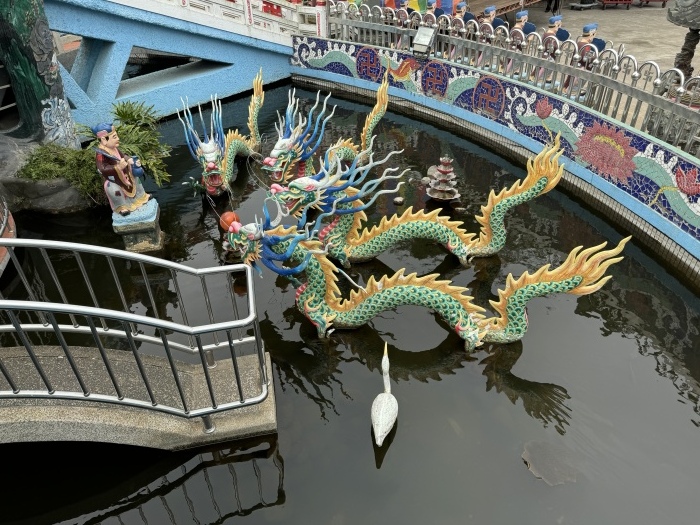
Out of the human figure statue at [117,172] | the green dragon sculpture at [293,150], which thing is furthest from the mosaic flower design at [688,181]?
the human figure statue at [117,172]

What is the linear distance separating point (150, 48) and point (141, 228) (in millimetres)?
7106

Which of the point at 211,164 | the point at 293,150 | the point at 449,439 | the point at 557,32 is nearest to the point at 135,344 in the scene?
the point at 449,439

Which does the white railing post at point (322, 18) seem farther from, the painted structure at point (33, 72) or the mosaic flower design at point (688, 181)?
the mosaic flower design at point (688, 181)

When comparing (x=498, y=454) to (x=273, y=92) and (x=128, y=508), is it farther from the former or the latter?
(x=273, y=92)

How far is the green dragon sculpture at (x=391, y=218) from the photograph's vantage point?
704cm

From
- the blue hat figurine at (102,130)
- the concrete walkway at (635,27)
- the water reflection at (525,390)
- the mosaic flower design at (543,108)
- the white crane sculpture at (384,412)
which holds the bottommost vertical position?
the water reflection at (525,390)

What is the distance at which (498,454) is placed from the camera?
5.31 metres

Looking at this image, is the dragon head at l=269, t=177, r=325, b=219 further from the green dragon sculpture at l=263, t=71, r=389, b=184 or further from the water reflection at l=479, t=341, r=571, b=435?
the water reflection at l=479, t=341, r=571, b=435

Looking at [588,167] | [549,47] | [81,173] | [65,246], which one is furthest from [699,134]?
[81,173]

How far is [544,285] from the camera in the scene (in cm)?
597

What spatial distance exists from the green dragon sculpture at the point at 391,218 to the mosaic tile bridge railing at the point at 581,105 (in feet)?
5.99

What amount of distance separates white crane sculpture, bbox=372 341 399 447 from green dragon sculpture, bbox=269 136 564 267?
7.26ft

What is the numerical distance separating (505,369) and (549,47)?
23.6 ft

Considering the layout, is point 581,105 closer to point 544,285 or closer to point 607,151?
point 607,151
